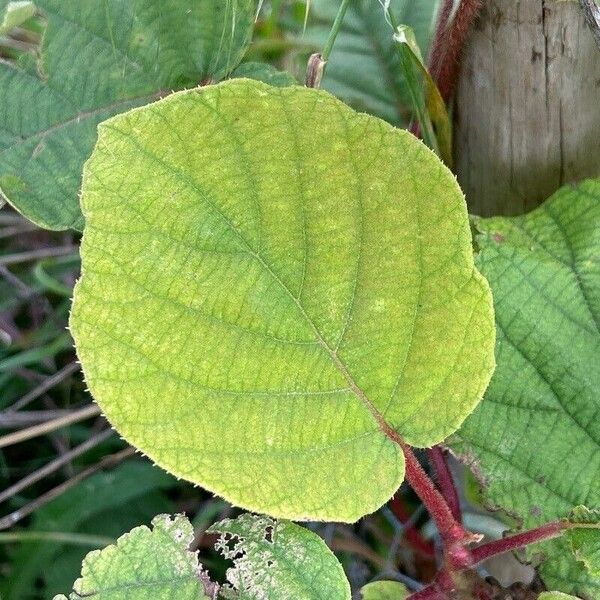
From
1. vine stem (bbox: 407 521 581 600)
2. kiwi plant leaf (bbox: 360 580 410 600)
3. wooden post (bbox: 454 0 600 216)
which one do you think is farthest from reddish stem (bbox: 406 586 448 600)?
wooden post (bbox: 454 0 600 216)

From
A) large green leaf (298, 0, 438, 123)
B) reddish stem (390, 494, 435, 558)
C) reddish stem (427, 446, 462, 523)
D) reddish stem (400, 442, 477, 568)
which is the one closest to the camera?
reddish stem (400, 442, 477, 568)

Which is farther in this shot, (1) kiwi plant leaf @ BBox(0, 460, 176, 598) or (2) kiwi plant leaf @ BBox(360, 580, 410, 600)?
(1) kiwi plant leaf @ BBox(0, 460, 176, 598)

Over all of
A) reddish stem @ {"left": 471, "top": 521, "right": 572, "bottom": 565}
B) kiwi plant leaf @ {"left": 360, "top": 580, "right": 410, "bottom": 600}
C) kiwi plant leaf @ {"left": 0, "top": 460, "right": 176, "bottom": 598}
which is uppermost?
reddish stem @ {"left": 471, "top": 521, "right": 572, "bottom": 565}

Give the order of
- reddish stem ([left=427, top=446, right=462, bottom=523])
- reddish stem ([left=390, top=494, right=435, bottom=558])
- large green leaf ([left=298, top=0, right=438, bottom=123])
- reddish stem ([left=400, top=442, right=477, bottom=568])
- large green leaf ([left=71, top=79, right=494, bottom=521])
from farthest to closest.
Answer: reddish stem ([left=390, top=494, right=435, bottom=558])
large green leaf ([left=298, top=0, right=438, bottom=123])
reddish stem ([left=427, top=446, right=462, bottom=523])
reddish stem ([left=400, top=442, right=477, bottom=568])
large green leaf ([left=71, top=79, right=494, bottom=521])

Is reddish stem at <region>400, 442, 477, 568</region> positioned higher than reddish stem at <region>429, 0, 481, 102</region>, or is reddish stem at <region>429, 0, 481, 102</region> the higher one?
reddish stem at <region>429, 0, 481, 102</region>

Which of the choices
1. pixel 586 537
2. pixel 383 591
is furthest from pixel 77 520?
pixel 586 537

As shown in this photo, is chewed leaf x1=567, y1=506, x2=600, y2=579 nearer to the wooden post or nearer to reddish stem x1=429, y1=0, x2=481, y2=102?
the wooden post
